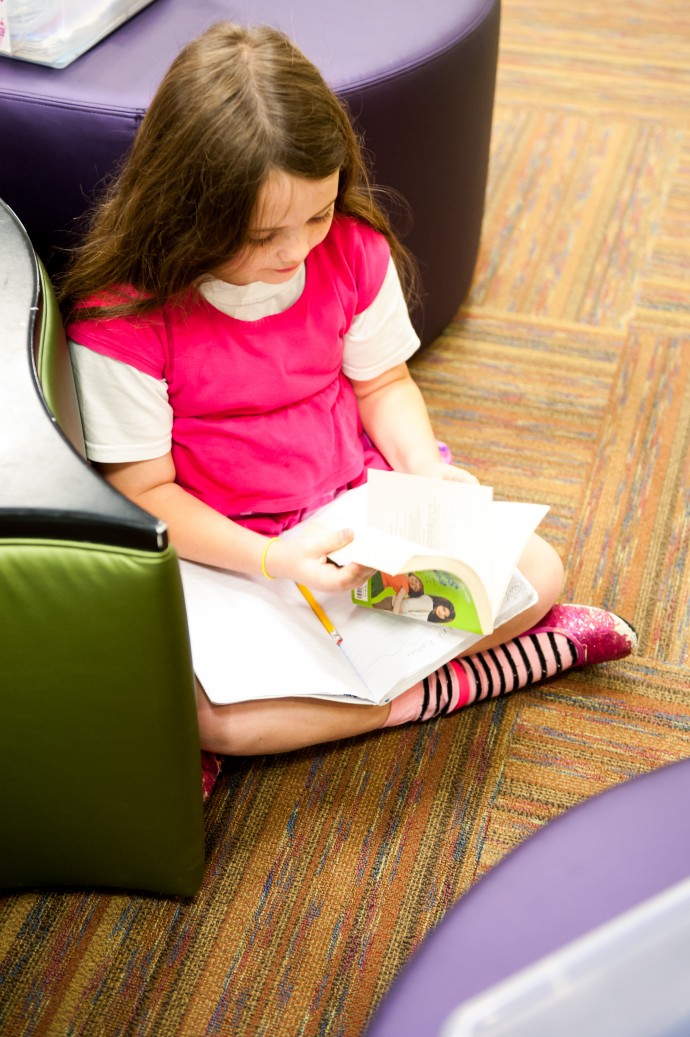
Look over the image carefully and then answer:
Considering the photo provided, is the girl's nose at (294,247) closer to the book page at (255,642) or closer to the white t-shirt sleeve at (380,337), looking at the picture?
the white t-shirt sleeve at (380,337)

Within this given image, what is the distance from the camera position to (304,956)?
1141 millimetres

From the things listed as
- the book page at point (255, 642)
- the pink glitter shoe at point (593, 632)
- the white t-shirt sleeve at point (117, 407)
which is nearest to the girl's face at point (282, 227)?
the white t-shirt sleeve at point (117, 407)

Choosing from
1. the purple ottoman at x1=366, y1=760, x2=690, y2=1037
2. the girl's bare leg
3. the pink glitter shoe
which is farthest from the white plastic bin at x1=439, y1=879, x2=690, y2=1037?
the pink glitter shoe

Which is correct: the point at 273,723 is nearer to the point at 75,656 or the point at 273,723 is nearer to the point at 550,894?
the point at 75,656

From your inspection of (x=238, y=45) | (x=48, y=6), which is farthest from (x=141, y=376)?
(x=48, y=6)

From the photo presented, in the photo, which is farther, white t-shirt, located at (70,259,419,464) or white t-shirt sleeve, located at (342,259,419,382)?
white t-shirt sleeve, located at (342,259,419,382)

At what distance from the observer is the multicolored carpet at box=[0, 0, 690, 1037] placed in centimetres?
112

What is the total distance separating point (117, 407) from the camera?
1154mm

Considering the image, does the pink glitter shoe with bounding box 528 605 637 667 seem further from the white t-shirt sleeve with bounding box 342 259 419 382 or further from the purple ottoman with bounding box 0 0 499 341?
the purple ottoman with bounding box 0 0 499 341

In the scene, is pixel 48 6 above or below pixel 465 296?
above

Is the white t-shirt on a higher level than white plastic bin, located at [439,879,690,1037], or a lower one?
lower

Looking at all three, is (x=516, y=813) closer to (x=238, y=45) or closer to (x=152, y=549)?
(x=152, y=549)

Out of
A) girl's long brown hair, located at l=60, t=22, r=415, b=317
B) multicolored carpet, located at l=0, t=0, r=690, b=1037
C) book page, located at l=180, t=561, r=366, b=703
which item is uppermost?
girl's long brown hair, located at l=60, t=22, r=415, b=317

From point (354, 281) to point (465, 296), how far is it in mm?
753
